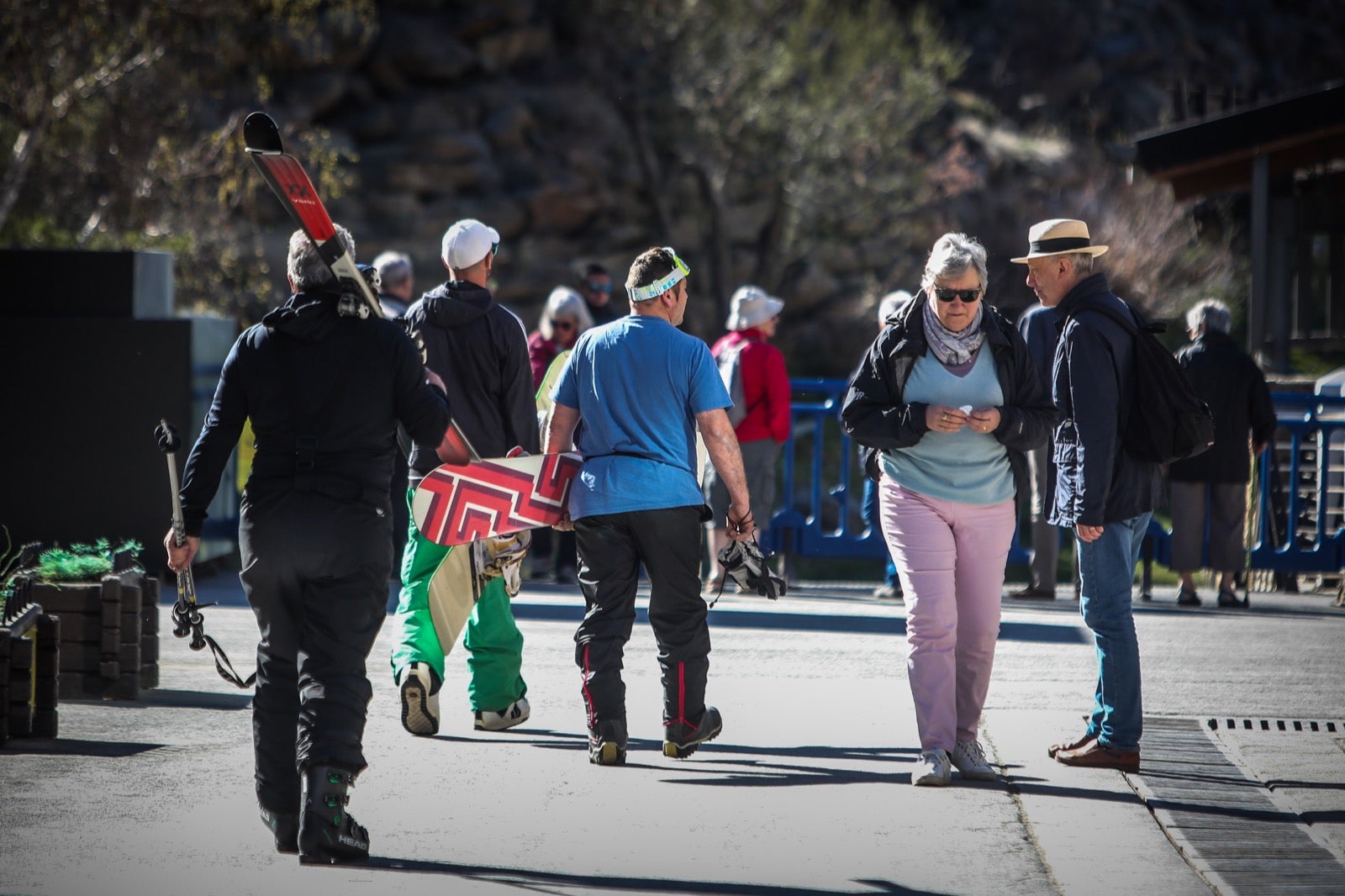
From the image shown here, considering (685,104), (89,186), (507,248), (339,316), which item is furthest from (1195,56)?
(339,316)

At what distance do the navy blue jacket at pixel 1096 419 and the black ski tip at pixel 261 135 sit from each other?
2847 millimetres

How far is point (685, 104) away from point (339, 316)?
28.2 metres

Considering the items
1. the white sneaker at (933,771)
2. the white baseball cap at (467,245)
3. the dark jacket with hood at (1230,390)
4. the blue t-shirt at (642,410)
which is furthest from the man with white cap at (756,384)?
the white sneaker at (933,771)

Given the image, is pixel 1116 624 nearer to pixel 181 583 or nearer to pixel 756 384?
pixel 181 583

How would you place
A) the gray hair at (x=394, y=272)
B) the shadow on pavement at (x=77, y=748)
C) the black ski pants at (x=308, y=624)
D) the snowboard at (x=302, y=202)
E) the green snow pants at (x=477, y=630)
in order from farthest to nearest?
the gray hair at (x=394, y=272) → the green snow pants at (x=477, y=630) → the shadow on pavement at (x=77, y=748) → the snowboard at (x=302, y=202) → the black ski pants at (x=308, y=624)

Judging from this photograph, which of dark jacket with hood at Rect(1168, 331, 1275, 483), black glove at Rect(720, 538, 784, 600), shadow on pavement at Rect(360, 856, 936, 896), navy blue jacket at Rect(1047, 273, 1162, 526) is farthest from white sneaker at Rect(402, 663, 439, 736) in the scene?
dark jacket with hood at Rect(1168, 331, 1275, 483)

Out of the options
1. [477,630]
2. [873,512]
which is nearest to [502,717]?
[477,630]

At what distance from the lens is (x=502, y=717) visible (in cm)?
653

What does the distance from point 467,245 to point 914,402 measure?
2014mm

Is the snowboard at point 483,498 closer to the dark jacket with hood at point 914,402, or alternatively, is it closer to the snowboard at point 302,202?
the snowboard at point 302,202

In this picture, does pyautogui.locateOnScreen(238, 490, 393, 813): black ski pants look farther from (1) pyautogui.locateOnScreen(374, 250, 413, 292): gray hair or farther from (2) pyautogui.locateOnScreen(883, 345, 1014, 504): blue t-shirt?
(1) pyautogui.locateOnScreen(374, 250, 413, 292): gray hair

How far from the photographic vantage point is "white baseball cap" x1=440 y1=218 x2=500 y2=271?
6.66m

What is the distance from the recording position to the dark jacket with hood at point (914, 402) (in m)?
5.70

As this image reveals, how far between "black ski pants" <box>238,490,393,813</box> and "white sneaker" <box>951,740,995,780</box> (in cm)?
218
